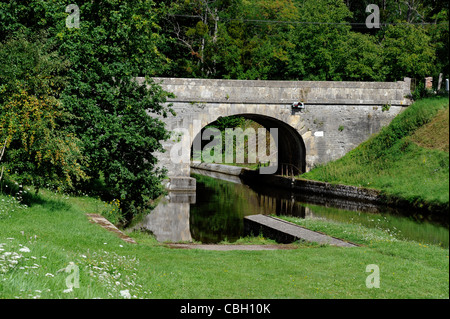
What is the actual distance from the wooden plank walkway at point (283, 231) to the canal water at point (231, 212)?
2.11 feet

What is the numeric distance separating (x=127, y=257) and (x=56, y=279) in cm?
307

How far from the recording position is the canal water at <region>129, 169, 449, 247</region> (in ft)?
48.4

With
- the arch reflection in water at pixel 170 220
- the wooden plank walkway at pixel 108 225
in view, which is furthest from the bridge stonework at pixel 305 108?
the wooden plank walkway at pixel 108 225

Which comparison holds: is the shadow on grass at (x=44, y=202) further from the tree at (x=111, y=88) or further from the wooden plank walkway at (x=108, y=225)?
the tree at (x=111, y=88)

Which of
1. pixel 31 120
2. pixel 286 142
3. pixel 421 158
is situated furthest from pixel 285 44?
pixel 421 158

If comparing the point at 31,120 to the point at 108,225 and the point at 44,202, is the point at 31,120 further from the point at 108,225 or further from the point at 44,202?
the point at 108,225

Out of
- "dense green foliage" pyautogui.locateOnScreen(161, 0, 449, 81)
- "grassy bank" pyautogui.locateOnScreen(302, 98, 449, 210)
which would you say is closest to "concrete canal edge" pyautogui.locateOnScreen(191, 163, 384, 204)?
"dense green foliage" pyautogui.locateOnScreen(161, 0, 449, 81)

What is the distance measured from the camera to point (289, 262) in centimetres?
757

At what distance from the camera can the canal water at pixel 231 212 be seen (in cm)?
1475

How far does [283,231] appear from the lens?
1188 cm

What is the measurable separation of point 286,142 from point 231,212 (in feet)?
42.2

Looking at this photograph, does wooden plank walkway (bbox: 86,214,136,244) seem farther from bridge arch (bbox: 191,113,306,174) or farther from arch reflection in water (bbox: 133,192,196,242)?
bridge arch (bbox: 191,113,306,174)
